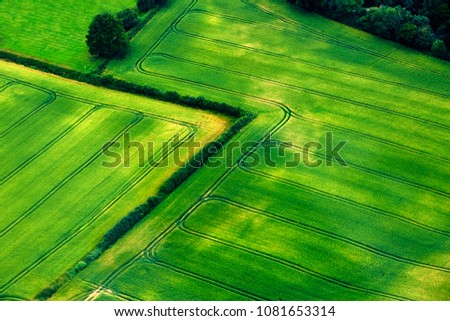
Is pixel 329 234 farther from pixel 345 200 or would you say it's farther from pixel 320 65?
pixel 320 65

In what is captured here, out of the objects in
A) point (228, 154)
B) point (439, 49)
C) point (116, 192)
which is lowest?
point (116, 192)

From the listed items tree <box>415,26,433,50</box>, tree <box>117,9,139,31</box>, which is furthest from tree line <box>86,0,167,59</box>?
tree <box>415,26,433,50</box>

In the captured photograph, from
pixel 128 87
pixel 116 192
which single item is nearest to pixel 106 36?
pixel 128 87

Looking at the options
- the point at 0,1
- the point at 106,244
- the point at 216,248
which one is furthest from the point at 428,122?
the point at 0,1

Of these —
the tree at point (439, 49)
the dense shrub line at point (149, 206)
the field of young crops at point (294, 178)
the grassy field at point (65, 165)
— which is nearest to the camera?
the field of young crops at point (294, 178)

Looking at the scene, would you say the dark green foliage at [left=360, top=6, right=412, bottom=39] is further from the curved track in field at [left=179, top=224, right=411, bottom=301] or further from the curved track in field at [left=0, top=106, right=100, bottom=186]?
the curved track in field at [left=179, top=224, right=411, bottom=301]

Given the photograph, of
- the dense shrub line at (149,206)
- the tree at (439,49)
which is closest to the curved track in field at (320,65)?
the tree at (439,49)

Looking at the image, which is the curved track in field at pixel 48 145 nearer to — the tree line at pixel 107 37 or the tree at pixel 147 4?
the tree line at pixel 107 37
